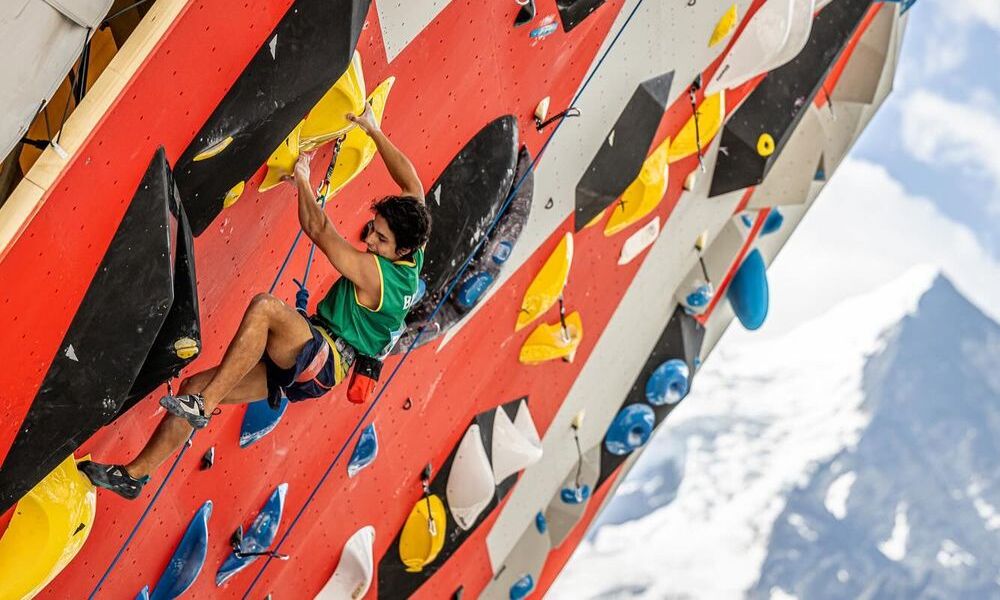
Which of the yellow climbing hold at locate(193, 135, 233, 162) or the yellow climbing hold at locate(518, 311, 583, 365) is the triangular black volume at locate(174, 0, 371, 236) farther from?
the yellow climbing hold at locate(518, 311, 583, 365)

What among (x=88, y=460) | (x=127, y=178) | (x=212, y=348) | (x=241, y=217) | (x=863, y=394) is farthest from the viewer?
(x=863, y=394)

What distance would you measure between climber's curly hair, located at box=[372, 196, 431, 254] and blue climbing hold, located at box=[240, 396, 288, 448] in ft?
3.22

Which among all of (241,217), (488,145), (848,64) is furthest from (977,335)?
(241,217)

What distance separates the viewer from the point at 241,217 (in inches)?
126

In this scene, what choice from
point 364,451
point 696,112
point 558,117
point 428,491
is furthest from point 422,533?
point 696,112

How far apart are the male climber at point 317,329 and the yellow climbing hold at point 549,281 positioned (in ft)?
5.89

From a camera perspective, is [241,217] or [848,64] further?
[848,64]

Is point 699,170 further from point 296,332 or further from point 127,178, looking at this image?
point 127,178

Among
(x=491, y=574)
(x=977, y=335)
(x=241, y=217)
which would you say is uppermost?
(x=241, y=217)

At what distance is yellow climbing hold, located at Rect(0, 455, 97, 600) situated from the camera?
2.83 metres

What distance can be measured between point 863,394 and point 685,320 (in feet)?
42.3

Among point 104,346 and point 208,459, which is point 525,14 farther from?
point 104,346

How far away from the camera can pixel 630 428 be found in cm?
648

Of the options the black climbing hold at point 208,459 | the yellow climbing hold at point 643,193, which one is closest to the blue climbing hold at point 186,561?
the black climbing hold at point 208,459
